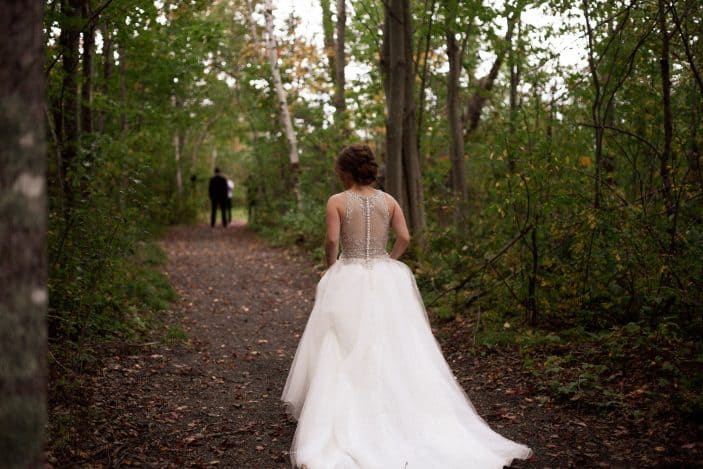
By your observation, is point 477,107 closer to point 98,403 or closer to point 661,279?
point 661,279

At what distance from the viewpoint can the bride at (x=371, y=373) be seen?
4.37 meters

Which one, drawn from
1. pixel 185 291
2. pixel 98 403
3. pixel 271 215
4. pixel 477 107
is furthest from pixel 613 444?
pixel 271 215

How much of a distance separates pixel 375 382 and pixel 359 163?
1694mm

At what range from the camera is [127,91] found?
16781 mm

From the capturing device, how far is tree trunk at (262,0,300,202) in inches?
738

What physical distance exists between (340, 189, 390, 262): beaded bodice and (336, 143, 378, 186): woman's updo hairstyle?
5.7 inches

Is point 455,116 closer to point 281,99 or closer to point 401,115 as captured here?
point 401,115

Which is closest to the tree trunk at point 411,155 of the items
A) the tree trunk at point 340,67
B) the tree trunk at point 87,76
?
the tree trunk at point 87,76

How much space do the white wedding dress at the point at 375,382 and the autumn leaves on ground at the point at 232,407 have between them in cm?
47

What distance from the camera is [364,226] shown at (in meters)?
5.21

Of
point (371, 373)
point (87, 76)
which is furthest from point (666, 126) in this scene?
point (87, 76)

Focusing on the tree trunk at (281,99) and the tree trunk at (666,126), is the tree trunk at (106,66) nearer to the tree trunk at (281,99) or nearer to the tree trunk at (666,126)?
the tree trunk at (281,99)

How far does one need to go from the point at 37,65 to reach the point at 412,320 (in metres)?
3.47

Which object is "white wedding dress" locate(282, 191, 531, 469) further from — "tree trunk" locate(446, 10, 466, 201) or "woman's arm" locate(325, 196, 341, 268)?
"tree trunk" locate(446, 10, 466, 201)
